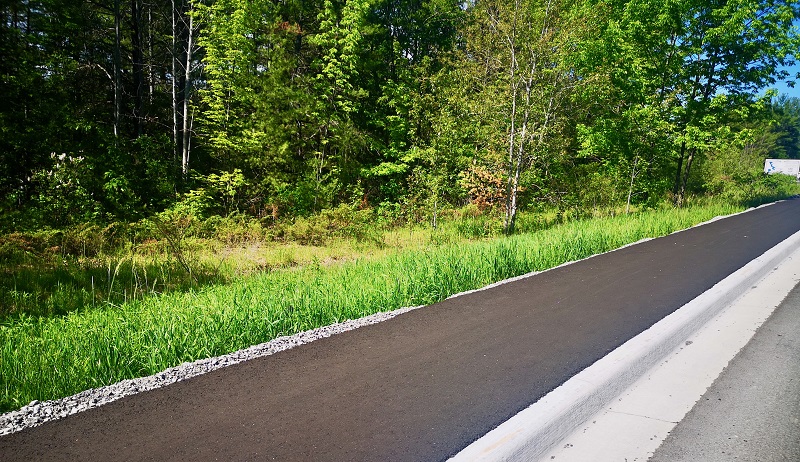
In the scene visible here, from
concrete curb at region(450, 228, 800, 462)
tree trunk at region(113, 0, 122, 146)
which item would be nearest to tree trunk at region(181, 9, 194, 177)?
tree trunk at region(113, 0, 122, 146)

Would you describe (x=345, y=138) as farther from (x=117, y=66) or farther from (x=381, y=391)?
(x=381, y=391)

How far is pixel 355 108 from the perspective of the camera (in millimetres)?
20703

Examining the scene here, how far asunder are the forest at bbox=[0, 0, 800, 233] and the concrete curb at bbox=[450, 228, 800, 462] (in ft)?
32.4

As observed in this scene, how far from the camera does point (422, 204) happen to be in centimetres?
1862

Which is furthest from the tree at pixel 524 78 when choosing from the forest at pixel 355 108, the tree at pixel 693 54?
the tree at pixel 693 54

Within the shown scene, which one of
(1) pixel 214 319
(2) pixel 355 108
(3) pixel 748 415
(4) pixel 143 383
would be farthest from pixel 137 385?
(2) pixel 355 108

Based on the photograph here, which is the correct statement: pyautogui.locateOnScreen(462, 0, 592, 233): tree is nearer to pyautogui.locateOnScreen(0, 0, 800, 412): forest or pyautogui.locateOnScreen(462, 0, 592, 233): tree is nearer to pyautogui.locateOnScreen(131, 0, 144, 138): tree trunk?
pyautogui.locateOnScreen(0, 0, 800, 412): forest

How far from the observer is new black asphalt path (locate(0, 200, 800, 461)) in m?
2.78

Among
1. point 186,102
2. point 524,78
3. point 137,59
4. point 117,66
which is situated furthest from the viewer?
point 137,59

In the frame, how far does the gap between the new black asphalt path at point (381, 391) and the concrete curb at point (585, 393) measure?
0.12 meters

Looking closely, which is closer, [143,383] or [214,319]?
[143,383]

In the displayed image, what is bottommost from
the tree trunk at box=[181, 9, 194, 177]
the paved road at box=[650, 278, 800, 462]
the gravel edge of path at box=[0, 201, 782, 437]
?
the gravel edge of path at box=[0, 201, 782, 437]

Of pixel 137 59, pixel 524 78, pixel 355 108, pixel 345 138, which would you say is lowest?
pixel 345 138

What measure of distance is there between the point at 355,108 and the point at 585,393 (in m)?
18.9
